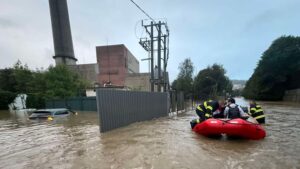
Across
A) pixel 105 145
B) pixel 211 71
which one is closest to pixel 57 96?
pixel 105 145

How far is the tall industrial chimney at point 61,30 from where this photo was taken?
30547mm

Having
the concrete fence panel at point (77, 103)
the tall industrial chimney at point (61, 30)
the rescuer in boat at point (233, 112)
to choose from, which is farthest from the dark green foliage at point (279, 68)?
the tall industrial chimney at point (61, 30)

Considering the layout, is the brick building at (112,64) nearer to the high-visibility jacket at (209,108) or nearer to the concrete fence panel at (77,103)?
the concrete fence panel at (77,103)

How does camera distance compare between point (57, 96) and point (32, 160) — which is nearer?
point (32, 160)

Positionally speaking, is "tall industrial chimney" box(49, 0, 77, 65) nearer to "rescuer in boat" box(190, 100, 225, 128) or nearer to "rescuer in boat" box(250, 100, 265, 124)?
"rescuer in boat" box(190, 100, 225, 128)

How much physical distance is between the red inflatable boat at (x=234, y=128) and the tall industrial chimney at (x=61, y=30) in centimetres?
3038

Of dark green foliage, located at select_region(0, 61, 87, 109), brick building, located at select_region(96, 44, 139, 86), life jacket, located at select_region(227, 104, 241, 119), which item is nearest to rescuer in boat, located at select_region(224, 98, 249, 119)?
life jacket, located at select_region(227, 104, 241, 119)

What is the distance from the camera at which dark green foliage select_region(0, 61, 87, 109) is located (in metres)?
24.7

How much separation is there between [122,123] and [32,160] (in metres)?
4.26

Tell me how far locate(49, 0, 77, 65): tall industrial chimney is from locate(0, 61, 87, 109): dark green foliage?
15.9 feet

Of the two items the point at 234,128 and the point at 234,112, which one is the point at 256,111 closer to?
the point at 234,112

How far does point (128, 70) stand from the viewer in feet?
139

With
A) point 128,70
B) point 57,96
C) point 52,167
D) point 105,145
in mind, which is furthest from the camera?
point 128,70

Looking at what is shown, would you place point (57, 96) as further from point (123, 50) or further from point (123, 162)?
point (123, 162)
